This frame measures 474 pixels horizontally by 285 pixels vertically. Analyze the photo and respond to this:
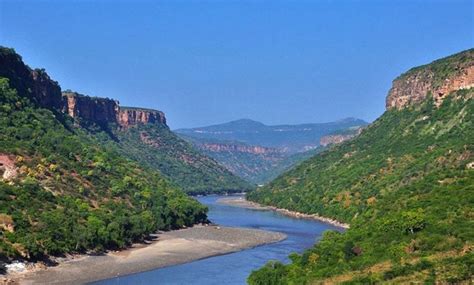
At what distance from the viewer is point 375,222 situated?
234 feet

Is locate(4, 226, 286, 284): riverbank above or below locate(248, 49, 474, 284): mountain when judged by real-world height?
below

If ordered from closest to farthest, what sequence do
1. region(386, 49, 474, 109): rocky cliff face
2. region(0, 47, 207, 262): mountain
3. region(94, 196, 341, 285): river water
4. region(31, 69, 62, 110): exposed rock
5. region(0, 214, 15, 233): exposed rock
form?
region(94, 196, 341, 285): river water, region(0, 214, 15, 233): exposed rock, region(0, 47, 207, 262): mountain, region(386, 49, 474, 109): rocky cliff face, region(31, 69, 62, 110): exposed rock

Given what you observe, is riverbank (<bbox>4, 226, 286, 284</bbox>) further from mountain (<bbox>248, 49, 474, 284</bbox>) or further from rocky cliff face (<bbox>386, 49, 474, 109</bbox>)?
rocky cliff face (<bbox>386, 49, 474, 109</bbox>)

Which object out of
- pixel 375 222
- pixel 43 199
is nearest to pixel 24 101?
pixel 43 199

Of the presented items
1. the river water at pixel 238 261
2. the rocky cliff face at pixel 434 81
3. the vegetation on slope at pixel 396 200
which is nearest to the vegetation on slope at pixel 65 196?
the river water at pixel 238 261

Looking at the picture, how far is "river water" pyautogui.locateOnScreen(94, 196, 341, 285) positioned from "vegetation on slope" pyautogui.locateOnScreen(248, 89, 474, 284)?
8488 millimetres

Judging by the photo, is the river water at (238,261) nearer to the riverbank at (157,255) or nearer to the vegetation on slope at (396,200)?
the riverbank at (157,255)

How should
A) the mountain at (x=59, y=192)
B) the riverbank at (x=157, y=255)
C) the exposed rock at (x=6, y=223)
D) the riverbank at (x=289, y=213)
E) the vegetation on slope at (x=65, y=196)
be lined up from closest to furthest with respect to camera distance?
the riverbank at (x=157, y=255) < the exposed rock at (x=6, y=223) < the vegetation on slope at (x=65, y=196) < the mountain at (x=59, y=192) < the riverbank at (x=289, y=213)

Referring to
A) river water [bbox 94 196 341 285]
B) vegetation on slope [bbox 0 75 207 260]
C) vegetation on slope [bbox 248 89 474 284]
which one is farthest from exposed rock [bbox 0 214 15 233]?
vegetation on slope [bbox 248 89 474 284]

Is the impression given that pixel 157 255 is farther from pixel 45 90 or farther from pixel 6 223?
pixel 45 90

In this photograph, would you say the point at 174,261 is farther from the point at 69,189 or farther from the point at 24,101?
the point at 24,101

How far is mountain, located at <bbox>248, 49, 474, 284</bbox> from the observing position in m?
54.4

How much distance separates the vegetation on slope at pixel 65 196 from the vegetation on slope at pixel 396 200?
2876 centimetres

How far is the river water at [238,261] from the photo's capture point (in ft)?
241
